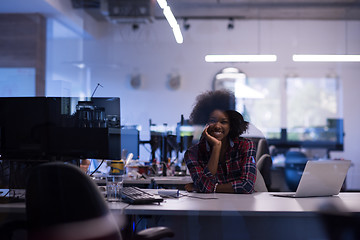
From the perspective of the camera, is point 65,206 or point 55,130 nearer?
point 65,206

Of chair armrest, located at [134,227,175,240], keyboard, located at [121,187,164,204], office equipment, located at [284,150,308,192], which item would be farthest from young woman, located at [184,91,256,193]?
office equipment, located at [284,150,308,192]

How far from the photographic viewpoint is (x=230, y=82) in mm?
7402

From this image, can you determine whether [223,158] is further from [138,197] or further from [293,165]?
[293,165]

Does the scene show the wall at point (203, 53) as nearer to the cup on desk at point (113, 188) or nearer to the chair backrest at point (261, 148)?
the chair backrest at point (261, 148)

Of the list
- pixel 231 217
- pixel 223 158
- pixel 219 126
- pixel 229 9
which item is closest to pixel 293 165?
pixel 229 9

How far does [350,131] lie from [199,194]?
18.0ft

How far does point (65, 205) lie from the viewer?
1505 mm

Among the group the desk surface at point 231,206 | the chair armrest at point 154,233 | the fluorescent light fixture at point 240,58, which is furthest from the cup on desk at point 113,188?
the fluorescent light fixture at point 240,58

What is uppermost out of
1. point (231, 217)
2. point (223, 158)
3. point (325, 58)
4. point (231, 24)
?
point (231, 24)

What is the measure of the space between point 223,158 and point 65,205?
4.60 ft

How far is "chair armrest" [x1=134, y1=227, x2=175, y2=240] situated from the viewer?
67.4 inches

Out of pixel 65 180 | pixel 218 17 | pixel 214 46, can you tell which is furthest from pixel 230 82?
pixel 65 180

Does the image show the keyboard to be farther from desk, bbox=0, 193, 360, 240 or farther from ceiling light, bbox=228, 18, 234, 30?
ceiling light, bbox=228, 18, 234, 30

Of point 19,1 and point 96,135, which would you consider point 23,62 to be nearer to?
point 19,1
